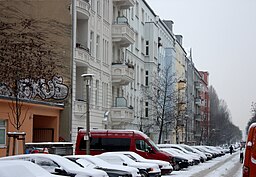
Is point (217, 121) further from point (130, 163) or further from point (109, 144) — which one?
point (130, 163)

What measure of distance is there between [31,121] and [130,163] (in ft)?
31.6

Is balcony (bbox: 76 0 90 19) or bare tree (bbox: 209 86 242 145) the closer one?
balcony (bbox: 76 0 90 19)

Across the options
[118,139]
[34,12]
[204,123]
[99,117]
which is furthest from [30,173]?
[204,123]

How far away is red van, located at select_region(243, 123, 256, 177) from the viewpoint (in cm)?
1307

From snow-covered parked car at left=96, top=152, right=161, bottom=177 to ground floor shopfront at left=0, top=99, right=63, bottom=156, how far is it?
4664 mm

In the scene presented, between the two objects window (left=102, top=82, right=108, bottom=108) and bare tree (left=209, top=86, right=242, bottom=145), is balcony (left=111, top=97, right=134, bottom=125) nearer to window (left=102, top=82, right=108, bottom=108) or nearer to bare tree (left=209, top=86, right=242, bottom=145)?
window (left=102, top=82, right=108, bottom=108)

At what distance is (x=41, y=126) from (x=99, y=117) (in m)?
8.50

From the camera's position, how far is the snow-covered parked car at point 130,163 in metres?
23.3

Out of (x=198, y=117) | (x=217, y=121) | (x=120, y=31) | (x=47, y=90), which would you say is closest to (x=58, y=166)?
(x=47, y=90)

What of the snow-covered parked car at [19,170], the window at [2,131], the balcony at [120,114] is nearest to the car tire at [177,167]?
the balcony at [120,114]

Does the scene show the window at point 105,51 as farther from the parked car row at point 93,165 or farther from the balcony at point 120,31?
the parked car row at point 93,165

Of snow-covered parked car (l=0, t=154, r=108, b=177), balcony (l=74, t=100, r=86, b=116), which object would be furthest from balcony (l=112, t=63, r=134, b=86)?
snow-covered parked car (l=0, t=154, r=108, b=177)

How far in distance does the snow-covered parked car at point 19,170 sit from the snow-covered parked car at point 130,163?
11122mm

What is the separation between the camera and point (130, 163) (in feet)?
77.2
